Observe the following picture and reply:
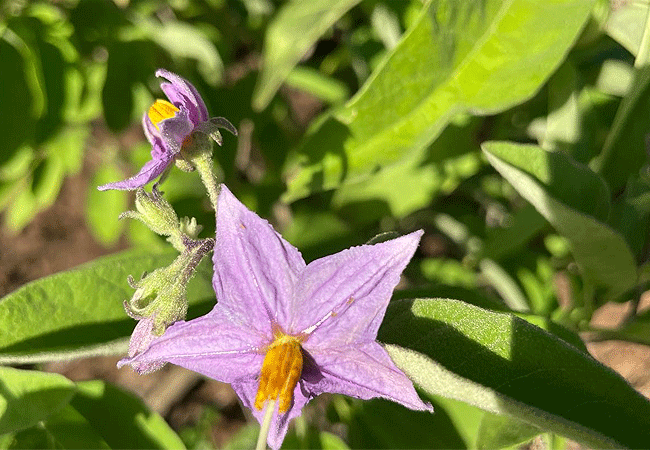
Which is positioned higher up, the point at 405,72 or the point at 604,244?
the point at 405,72

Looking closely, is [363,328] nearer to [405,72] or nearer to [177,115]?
[177,115]

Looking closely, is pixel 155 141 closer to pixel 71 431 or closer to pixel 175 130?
pixel 175 130

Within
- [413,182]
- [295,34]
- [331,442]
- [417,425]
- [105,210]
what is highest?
[295,34]

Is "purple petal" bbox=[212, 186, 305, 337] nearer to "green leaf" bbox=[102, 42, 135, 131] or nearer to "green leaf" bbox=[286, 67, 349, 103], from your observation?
"green leaf" bbox=[102, 42, 135, 131]

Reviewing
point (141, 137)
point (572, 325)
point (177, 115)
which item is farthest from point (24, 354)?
point (141, 137)

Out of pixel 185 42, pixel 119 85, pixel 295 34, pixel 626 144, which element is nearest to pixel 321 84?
pixel 185 42

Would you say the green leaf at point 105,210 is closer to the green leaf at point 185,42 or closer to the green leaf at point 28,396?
the green leaf at point 185,42

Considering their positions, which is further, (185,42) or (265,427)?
(185,42)
